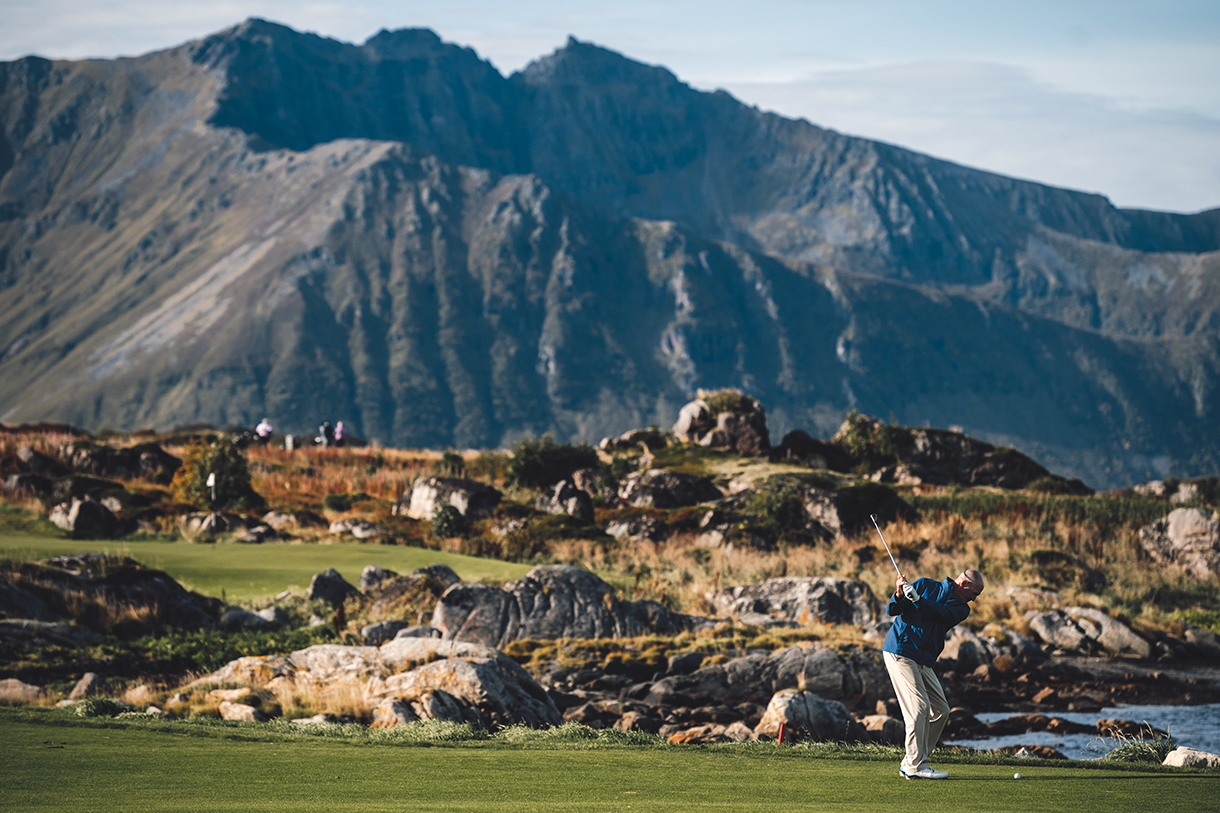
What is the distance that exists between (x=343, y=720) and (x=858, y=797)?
28.0 ft

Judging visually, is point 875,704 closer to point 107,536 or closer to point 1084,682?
point 1084,682

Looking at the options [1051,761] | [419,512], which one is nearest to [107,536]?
[419,512]

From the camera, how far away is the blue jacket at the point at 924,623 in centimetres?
1202

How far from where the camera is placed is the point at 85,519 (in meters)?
34.8

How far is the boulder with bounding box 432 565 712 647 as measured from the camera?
82.0 feet

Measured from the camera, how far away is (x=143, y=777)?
10.9 meters

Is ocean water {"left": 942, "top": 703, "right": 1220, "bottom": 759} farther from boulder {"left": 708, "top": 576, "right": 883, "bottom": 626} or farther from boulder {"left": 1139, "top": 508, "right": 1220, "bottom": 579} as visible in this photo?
boulder {"left": 1139, "top": 508, "right": 1220, "bottom": 579}

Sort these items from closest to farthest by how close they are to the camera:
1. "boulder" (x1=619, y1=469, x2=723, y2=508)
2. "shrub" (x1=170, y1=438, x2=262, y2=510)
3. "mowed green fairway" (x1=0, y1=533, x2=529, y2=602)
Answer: "mowed green fairway" (x1=0, y1=533, x2=529, y2=602) → "shrub" (x1=170, y1=438, x2=262, y2=510) → "boulder" (x1=619, y1=469, x2=723, y2=508)

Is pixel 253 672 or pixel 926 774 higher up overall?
pixel 926 774

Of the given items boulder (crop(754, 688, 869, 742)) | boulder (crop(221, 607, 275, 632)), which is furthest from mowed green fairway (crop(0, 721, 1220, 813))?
boulder (crop(221, 607, 275, 632))

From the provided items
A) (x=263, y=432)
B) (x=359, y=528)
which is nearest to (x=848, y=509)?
(x=359, y=528)

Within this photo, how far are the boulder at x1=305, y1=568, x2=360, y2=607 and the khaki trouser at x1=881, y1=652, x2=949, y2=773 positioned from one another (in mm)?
17186

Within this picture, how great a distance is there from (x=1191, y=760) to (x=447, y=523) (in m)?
27.2

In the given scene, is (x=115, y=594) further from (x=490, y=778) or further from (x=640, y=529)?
(x=640, y=529)
